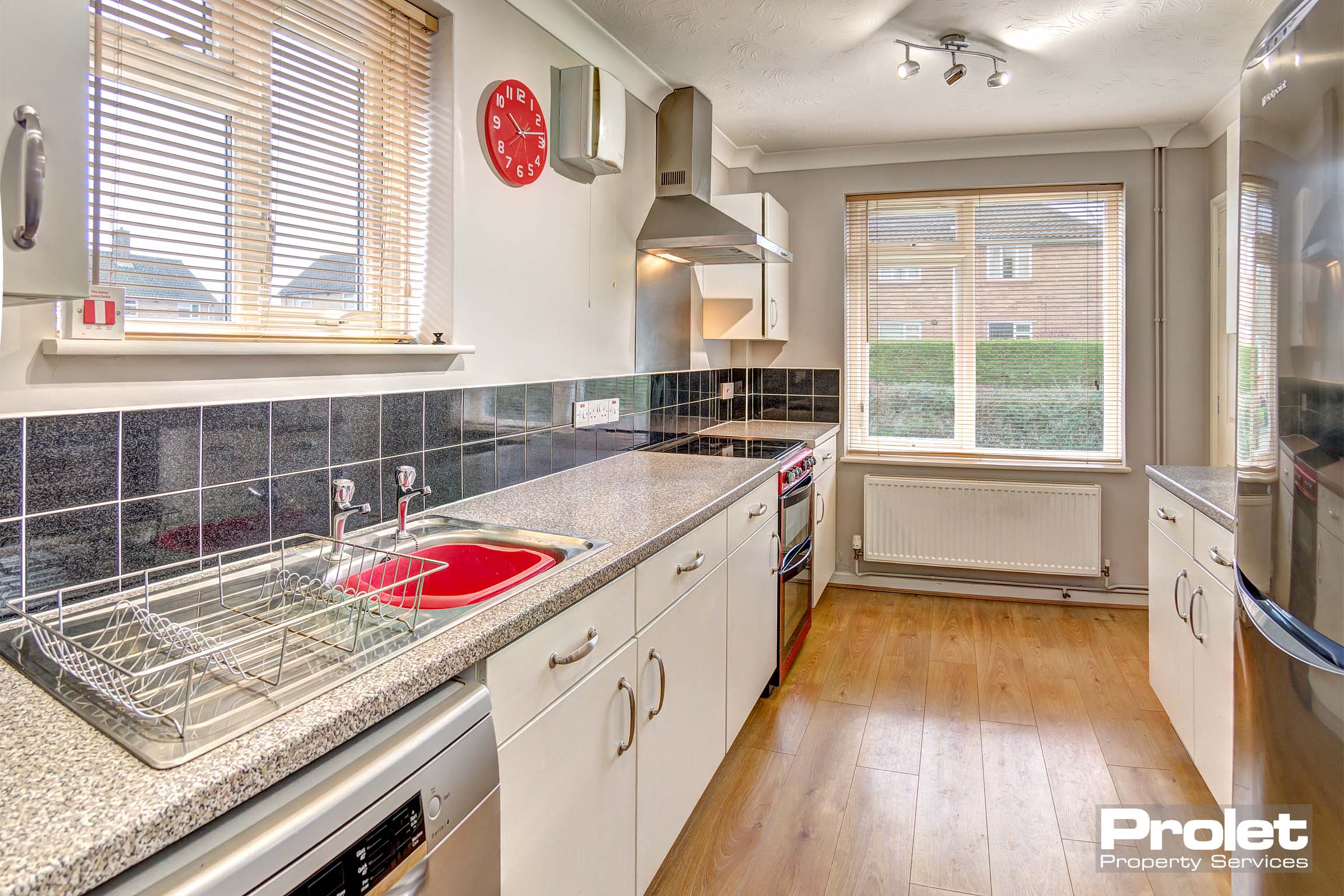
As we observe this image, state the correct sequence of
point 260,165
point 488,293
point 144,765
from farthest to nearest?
point 488,293 → point 260,165 → point 144,765

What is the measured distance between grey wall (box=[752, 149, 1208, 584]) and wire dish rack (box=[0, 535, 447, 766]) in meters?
3.37

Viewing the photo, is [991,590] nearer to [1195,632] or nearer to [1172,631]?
[1172,631]

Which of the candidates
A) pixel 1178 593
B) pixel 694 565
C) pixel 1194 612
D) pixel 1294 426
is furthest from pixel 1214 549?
pixel 694 565

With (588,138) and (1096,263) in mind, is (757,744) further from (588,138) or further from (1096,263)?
(1096,263)

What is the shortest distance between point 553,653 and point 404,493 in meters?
0.70

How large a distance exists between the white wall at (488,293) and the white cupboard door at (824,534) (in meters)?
1.26

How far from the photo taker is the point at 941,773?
7.73 ft

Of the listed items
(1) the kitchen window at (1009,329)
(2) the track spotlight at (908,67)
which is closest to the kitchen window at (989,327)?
(1) the kitchen window at (1009,329)

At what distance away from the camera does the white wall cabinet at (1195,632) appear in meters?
1.90

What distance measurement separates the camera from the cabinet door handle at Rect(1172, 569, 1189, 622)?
2189 millimetres

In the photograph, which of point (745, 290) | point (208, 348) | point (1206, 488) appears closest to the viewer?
point (208, 348)

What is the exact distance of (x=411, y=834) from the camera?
89 centimetres

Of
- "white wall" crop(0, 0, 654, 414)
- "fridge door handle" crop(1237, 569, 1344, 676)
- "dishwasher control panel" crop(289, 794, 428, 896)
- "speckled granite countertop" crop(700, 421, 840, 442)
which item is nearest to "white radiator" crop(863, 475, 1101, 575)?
"speckled granite countertop" crop(700, 421, 840, 442)

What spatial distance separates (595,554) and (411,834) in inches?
25.2
